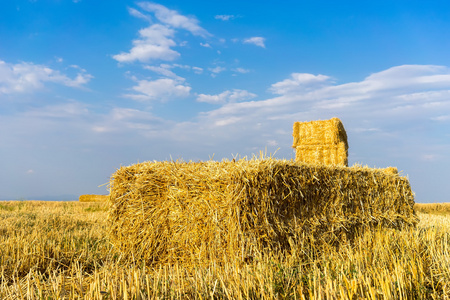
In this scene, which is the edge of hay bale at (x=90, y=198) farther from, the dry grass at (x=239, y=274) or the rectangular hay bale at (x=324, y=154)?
the rectangular hay bale at (x=324, y=154)

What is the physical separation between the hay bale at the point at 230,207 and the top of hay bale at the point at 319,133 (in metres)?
5.03

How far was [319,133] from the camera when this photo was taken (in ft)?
41.9

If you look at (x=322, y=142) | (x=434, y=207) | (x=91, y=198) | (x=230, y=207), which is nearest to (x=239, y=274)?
(x=230, y=207)

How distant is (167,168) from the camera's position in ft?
20.1

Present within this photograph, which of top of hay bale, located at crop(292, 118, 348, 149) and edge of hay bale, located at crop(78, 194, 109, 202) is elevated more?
top of hay bale, located at crop(292, 118, 348, 149)

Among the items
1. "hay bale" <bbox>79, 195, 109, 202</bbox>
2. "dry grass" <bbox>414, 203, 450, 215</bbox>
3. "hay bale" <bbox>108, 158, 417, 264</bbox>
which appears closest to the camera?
"hay bale" <bbox>108, 158, 417, 264</bbox>

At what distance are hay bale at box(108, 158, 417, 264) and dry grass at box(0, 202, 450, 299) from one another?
258 millimetres

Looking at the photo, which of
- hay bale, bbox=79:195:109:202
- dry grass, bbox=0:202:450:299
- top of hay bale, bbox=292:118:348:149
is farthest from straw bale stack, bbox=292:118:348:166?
hay bale, bbox=79:195:109:202

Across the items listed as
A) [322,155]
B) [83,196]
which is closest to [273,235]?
[322,155]

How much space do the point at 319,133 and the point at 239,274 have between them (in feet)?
31.4

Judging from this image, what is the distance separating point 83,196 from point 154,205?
16005 mm

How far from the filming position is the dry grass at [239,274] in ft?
11.2

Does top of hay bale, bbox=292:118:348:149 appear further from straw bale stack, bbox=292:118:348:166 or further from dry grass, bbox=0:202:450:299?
dry grass, bbox=0:202:450:299

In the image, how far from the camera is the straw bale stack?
12.5 m
